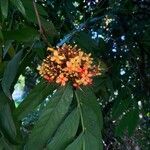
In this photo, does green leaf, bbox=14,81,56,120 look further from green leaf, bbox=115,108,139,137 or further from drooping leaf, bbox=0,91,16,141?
green leaf, bbox=115,108,139,137

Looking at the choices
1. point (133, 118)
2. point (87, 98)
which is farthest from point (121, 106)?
point (87, 98)

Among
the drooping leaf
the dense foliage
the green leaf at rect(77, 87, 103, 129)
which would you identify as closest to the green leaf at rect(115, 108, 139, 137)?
the dense foliage

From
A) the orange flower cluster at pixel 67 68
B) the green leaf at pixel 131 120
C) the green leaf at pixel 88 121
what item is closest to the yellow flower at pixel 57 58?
the orange flower cluster at pixel 67 68

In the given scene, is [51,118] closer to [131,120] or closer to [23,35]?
[23,35]

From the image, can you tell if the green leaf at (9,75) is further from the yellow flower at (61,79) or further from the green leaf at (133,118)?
the green leaf at (133,118)

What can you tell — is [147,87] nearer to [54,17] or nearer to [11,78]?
[54,17]

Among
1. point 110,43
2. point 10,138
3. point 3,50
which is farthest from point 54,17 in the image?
point 10,138

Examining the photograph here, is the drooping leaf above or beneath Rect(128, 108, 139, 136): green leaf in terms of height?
above
